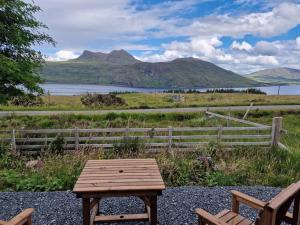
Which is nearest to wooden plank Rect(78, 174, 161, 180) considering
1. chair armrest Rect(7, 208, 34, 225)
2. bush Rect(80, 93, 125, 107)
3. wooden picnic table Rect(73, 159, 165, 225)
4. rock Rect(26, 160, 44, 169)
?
wooden picnic table Rect(73, 159, 165, 225)

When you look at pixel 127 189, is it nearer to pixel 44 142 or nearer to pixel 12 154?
pixel 12 154

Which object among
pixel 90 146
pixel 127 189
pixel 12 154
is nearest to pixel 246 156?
pixel 90 146

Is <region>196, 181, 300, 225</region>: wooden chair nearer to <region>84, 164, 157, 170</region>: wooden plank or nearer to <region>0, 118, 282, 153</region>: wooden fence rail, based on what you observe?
<region>84, 164, 157, 170</region>: wooden plank

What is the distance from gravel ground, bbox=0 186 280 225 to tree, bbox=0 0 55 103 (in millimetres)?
4426

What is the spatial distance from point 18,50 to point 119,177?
7268mm

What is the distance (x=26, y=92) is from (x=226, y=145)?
Answer: 256 inches

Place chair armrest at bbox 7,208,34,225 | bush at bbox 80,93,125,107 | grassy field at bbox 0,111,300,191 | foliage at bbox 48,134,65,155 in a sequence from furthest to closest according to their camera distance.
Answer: bush at bbox 80,93,125,107 → foliage at bbox 48,134,65,155 → grassy field at bbox 0,111,300,191 → chair armrest at bbox 7,208,34,225

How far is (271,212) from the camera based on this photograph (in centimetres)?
251

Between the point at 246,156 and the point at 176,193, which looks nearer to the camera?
the point at 176,193

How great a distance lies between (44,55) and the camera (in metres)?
10.5

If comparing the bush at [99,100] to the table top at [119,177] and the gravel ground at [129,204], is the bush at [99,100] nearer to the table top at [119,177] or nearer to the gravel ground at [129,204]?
the gravel ground at [129,204]

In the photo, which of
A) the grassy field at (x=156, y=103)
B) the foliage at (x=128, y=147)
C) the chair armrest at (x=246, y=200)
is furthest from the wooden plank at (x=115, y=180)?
the grassy field at (x=156, y=103)

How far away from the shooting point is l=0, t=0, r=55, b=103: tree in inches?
358

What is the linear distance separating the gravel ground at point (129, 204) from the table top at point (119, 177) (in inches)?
34.3
